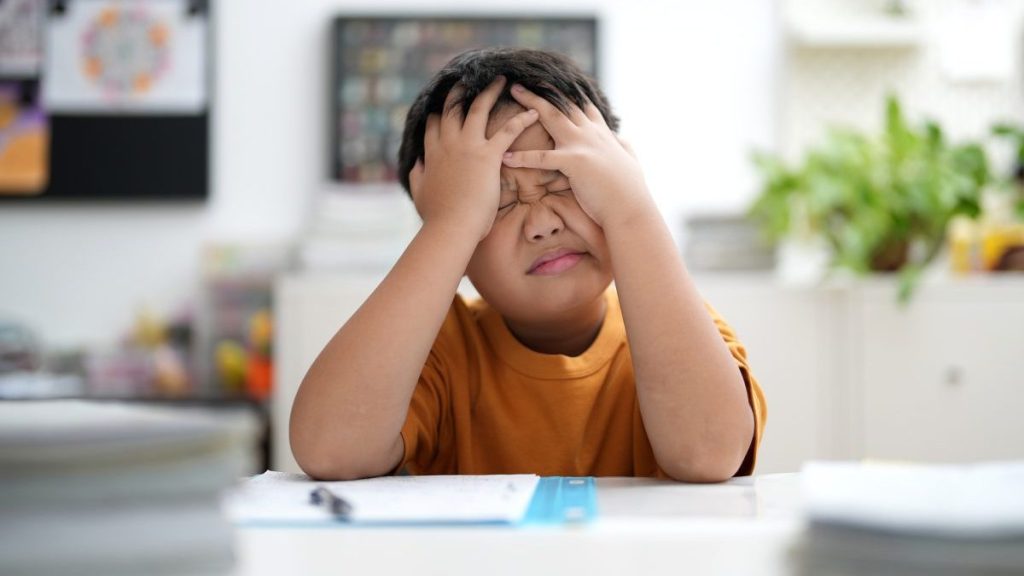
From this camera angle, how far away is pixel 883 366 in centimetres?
211

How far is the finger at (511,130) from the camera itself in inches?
34.3

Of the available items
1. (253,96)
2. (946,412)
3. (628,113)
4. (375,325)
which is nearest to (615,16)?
(628,113)

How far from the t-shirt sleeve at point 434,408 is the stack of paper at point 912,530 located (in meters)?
0.52

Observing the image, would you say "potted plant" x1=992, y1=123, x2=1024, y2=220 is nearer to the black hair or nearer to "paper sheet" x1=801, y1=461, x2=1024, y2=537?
the black hair

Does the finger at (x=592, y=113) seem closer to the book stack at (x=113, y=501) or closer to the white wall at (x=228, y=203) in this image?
the book stack at (x=113, y=501)

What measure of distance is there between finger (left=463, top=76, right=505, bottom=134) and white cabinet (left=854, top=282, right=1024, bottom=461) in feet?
4.63

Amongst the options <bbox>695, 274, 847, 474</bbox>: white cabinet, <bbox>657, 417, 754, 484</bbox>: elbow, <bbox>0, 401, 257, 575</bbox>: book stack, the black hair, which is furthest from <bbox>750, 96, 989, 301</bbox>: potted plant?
<bbox>0, 401, 257, 575</bbox>: book stack

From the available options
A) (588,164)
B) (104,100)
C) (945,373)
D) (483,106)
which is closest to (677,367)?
(588,164)

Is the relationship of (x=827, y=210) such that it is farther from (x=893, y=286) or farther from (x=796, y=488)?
(x=796, y=488)

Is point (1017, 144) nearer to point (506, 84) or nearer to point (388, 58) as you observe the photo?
point (388, 58)

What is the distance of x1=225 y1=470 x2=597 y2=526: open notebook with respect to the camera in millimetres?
526

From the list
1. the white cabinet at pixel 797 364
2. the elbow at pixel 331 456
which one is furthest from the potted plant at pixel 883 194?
the elbow at pixel 331 456

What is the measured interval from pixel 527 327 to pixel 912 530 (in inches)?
24.6

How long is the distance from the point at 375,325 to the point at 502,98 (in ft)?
0.82
